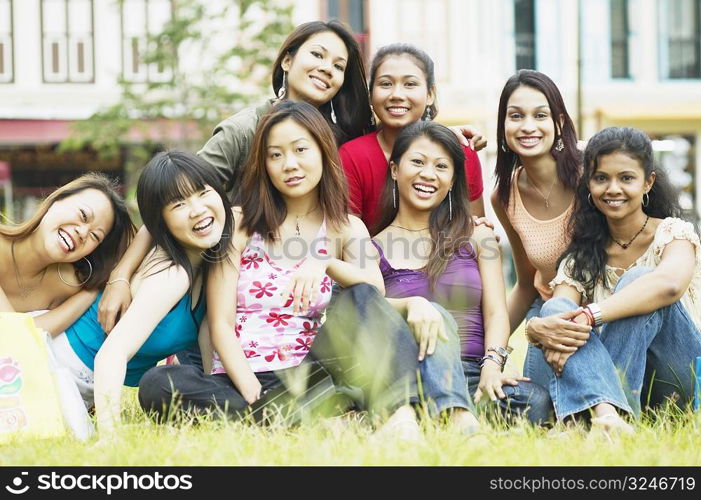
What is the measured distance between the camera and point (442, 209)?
3.77 metres

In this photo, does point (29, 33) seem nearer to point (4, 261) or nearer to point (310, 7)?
point (310, 7)

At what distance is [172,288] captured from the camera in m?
3.29

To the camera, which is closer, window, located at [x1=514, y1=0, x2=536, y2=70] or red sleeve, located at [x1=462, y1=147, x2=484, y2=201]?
red sleeve, located at [x1=462, y1=147, x2=484, y2=201]

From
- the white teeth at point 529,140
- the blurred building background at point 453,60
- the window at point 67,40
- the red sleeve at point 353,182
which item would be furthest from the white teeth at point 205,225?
the window at point 67,40

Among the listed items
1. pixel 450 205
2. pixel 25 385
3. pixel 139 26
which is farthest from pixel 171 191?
pixel 139 26

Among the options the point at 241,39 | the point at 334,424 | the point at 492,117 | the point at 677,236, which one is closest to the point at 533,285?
the point at 677,236

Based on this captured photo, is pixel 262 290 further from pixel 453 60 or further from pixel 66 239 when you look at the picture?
pixel 453 60

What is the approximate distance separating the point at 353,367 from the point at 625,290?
98 centimetres

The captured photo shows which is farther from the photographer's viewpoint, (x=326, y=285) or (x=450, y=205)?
Result: (x=450, y=205)

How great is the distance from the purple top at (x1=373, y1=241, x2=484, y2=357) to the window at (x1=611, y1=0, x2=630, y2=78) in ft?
51.5

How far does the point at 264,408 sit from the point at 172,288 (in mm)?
563

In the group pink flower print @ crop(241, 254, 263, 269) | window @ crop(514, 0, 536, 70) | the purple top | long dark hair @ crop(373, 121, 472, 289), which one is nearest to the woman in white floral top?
the purple top

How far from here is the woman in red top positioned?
159 inches

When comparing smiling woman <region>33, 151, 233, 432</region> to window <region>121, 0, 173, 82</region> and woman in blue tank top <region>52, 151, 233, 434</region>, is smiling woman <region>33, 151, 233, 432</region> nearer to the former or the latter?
woman in blue tank top <region>52, 151, 233, 434</region>
